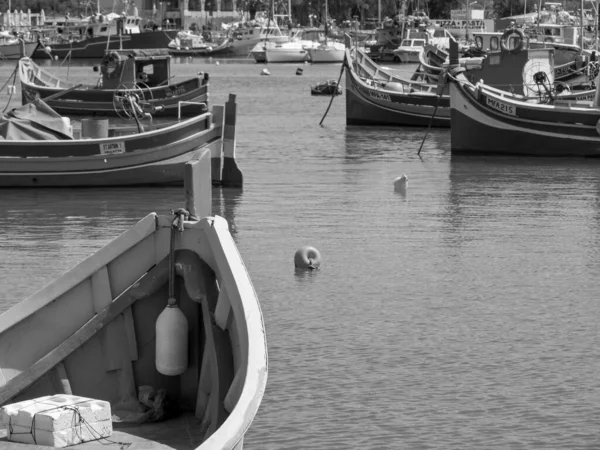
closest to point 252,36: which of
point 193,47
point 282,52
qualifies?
point 193,47

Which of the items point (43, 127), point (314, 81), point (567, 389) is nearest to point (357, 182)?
point (43, 127)

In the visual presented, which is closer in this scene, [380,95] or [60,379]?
[60,379]

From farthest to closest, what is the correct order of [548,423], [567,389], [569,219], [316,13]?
1. [316,13]
2. [569,219]
3. [567,389]
4. [548,423]

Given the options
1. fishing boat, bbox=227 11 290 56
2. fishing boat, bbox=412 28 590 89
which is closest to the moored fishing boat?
fishing boat, bbox=412 28 590 89

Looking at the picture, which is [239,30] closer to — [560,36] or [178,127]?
[560,36]

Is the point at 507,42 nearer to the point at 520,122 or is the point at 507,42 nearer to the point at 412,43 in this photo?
the point at 520,122

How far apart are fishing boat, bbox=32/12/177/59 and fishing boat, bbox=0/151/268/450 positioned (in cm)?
8445

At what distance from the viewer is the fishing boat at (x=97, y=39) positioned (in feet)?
332

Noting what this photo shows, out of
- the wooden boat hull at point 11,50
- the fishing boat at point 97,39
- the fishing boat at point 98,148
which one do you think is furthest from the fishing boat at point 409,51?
the fishing boat at point 98,148

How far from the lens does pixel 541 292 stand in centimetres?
1379

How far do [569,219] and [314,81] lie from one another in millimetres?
51879

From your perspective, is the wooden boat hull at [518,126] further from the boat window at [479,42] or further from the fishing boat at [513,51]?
the boat window at [479,42]

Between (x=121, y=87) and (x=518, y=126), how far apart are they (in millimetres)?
14948

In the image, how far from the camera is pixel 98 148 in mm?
21047
